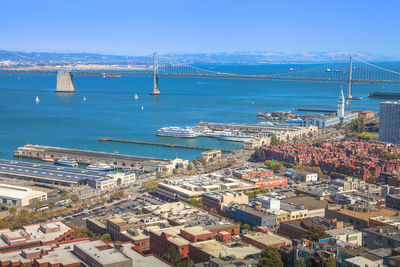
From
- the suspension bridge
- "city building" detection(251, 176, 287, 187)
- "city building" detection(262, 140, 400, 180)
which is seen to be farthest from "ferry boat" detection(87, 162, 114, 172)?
the suspension bridge

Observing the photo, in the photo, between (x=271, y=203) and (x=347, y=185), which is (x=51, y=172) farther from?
(x=347, y=185)

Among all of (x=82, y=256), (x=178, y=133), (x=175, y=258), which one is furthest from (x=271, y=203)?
(x=178, y=133)

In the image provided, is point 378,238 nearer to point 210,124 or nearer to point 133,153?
point 133,153

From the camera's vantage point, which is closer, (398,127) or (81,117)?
(398,127)

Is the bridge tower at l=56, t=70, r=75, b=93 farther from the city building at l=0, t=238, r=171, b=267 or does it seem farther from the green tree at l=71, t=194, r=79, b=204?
the city building at l=0, t=238, r=171, b=267

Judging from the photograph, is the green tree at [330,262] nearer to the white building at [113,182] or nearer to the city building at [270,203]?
the city building at [270,203]

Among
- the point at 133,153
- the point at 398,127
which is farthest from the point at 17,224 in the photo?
the point at 398,127
